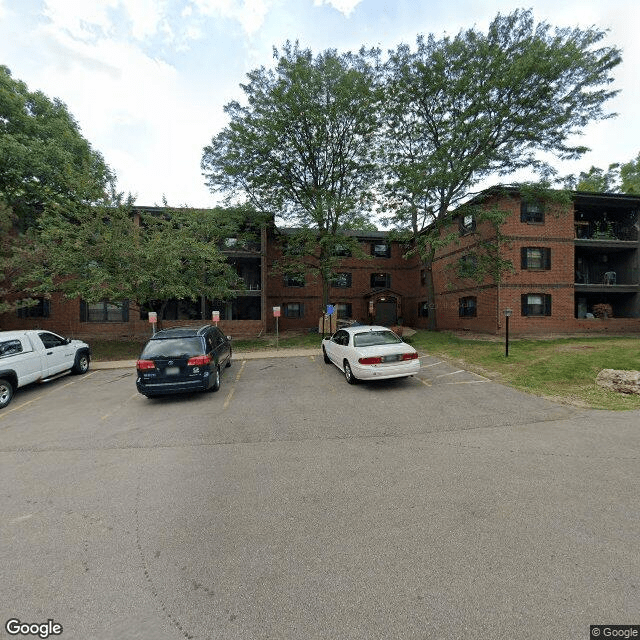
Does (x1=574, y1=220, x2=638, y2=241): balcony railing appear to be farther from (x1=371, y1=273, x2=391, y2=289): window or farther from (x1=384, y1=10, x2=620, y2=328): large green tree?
(x1=371, y1=273, x2=391, y2=289): window

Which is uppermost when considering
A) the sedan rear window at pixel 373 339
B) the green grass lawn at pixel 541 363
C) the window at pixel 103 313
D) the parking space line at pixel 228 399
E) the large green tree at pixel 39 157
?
the large green tree at pixel 39 157

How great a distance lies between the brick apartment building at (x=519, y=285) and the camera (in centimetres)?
1977

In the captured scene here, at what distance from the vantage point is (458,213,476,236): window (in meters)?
20.7

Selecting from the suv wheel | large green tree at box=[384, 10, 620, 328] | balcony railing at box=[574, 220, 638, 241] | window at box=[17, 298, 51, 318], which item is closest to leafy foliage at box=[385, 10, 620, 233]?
large green tree at box=[384, 10, 620, 328]

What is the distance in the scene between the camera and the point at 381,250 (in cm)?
2958

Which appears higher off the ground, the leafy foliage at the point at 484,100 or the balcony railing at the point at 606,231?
the leafy foliage at the point at 484,100

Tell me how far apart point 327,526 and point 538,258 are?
23.2 metres

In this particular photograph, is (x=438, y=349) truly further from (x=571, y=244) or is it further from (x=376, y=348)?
(x=571, y=244)

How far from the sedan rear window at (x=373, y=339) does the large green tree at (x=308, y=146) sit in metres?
11.4

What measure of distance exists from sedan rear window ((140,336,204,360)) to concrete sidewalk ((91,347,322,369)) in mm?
5961

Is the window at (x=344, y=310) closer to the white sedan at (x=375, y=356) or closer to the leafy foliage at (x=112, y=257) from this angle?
the leafy foliage at (x=112, y=257)

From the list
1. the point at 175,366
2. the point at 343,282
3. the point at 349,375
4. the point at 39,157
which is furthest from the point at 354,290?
the point at 39,157

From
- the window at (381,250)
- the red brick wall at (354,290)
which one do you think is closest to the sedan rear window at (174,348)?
the red brick wall at (354,290)

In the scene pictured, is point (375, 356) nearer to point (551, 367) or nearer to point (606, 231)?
point (551, 367)
